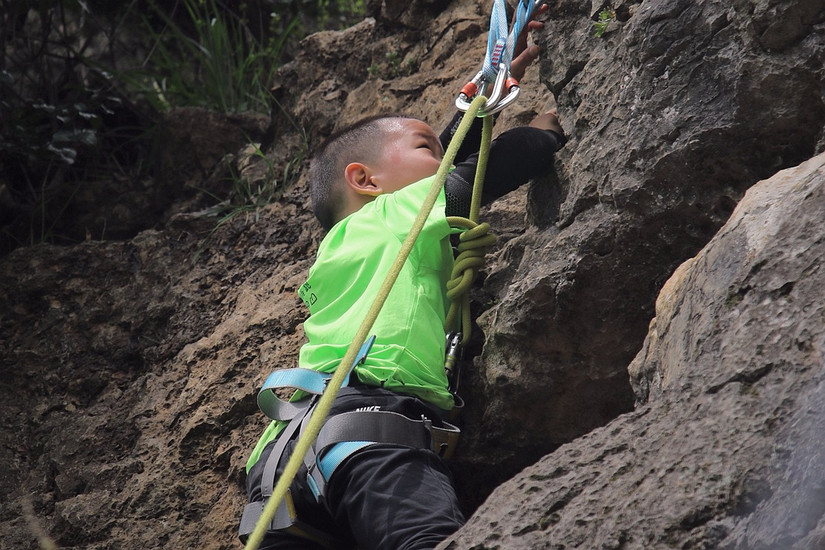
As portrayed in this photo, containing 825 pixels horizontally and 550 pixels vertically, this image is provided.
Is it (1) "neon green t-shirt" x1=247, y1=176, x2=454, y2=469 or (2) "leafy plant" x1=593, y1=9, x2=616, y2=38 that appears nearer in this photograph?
(1) "neon green t-shirt" x1=247, y1=176, x2=454, y2=469

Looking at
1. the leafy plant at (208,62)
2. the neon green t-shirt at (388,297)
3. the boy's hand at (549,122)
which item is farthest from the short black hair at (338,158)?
the leafy plant at (208,62)

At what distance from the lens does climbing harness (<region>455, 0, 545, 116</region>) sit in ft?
8.19

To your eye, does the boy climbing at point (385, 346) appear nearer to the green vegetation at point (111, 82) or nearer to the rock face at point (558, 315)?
the rock face at point (558, 315)

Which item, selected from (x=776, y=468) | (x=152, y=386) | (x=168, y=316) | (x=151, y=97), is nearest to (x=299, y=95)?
(x=151, y=97)

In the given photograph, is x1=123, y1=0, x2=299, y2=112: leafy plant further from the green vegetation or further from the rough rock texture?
the rough rock texture

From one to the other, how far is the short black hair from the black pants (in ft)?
2.81

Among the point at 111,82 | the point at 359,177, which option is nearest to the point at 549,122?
the point at 359,177

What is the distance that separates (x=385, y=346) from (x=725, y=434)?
107cm

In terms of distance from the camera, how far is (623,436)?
1.59 m

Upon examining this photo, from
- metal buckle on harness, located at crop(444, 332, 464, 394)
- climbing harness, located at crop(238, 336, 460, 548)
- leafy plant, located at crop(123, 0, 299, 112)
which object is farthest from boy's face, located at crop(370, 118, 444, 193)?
leafy plant, located at crop(123, 0, 299, 112)

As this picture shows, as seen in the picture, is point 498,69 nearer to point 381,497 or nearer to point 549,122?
point 549,122

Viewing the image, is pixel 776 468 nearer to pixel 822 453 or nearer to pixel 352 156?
pixel 822 453

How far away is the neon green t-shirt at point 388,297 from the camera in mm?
2354

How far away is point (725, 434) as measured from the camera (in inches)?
56.0
